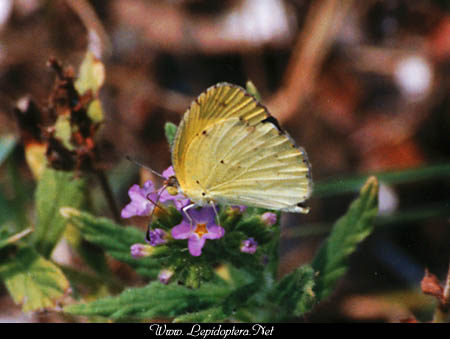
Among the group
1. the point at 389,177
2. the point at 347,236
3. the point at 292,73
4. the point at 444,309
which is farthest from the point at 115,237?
the point at 292,73

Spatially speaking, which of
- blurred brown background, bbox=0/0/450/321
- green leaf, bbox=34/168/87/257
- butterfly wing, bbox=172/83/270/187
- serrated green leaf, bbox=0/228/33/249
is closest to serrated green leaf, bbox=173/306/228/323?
butterfly wing, bbox=172/83/270/187

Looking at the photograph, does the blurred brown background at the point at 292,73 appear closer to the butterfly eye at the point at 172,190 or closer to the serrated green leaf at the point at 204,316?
the serrated green leaf at the point at 204,316

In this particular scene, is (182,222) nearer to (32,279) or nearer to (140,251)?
(140,251)

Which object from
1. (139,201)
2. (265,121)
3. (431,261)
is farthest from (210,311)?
(431,261)

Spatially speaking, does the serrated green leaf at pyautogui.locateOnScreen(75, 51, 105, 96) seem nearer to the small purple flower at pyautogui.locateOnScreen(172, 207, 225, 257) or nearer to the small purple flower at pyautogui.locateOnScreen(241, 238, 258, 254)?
the small purple flower at pyautogui.locateOnScreen(172, 207, 225, 257)

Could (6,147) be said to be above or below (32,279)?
above
